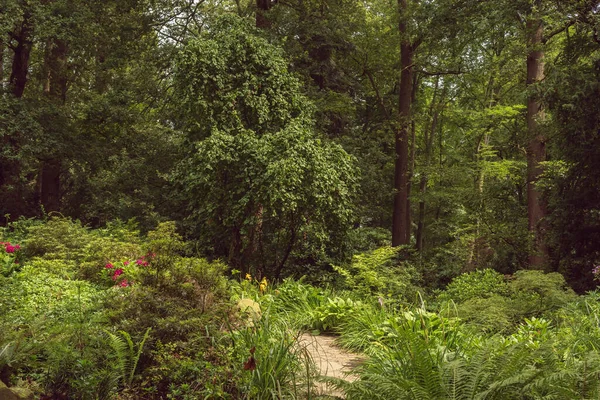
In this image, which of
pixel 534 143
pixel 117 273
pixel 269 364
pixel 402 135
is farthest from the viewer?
pixel 402 135

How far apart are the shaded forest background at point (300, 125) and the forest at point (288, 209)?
7cm

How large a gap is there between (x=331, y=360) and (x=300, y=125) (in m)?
6.69

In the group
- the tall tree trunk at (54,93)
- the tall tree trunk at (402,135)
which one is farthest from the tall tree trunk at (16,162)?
the tall tree trunk at (402,135)

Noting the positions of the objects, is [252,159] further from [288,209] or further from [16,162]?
[16,162]

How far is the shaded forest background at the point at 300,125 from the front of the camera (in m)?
10.4

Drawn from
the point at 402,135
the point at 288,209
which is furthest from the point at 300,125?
the point at 402,135

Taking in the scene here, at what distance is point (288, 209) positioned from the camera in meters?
10.2

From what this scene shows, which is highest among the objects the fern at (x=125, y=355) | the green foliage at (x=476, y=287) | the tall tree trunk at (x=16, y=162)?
the tall tree trunk at (x=16, y=162)

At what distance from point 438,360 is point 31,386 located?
292 centimetres

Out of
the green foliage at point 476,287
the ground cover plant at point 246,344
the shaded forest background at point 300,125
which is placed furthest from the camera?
the shaded forest background at point 300,125

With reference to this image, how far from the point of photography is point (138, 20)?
1582 centimetres

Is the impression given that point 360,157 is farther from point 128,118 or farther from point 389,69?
point 128,118

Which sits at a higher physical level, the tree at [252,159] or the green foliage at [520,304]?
the tree at [252,159]

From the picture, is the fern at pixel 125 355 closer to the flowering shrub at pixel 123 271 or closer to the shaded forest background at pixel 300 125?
the flowering shrub at pixel 123 271
